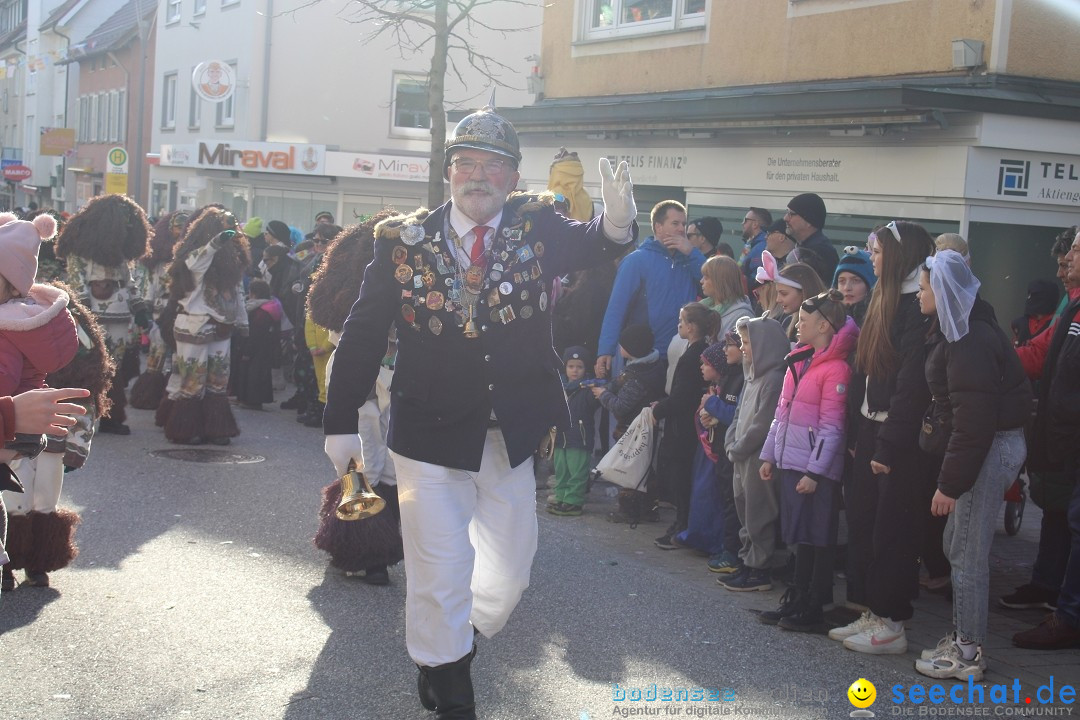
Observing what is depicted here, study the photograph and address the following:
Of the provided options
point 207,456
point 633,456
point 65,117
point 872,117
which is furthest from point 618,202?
point 65,117

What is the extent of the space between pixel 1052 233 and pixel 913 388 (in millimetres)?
6869

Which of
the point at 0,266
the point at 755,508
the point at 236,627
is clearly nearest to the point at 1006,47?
the point at 755,508

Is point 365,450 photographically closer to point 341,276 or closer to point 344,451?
point 341,276

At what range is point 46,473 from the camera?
650cm

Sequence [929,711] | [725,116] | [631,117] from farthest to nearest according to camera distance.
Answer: [631,117], [725,116], [929,711]

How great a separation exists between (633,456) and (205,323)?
176 inches

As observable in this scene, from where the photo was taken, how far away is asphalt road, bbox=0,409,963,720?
16.3ft

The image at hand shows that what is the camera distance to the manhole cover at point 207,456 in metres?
10.4

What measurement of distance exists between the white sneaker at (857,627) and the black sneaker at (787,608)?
0.20 m

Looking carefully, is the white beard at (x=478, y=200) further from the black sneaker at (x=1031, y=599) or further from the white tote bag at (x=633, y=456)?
the black sneaker at (x=1031, y=599)

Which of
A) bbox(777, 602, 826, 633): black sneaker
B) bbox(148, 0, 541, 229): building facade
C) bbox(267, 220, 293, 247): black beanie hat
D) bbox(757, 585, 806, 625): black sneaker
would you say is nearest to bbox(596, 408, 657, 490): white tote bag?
bbox(757, 585, 806, 625): black sneaker

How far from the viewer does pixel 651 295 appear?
355 inches

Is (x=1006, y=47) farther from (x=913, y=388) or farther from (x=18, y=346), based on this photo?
(x=18, y=346)

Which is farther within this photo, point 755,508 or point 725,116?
point 725,116
